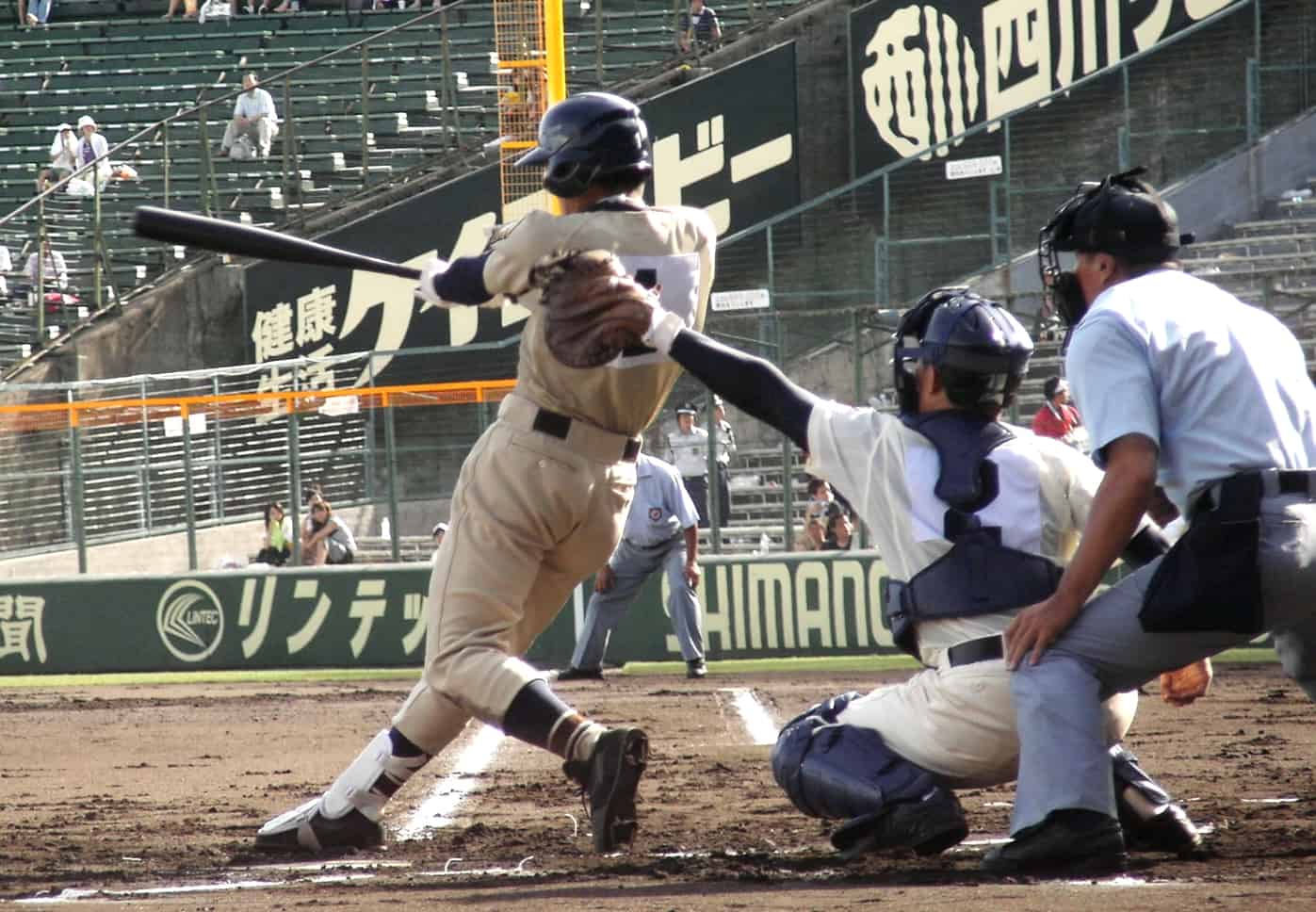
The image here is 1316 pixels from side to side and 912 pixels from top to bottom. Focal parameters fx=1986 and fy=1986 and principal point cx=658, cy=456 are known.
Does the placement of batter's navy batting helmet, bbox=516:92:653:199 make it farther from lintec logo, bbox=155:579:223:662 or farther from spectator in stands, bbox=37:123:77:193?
spectator in stands, bbox=37:123:77:193

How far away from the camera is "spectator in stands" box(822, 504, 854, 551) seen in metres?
15.8

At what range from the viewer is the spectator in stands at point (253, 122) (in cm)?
2366

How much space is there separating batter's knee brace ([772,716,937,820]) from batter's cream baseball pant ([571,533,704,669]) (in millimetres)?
8319

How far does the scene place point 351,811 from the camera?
5.86m

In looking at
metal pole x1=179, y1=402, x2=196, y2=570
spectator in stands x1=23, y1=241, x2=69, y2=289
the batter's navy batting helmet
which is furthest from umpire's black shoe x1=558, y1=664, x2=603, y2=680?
spectator in stands x1=23, y1=241, x2=69, y2=289

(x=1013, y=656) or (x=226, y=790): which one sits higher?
(x=1013, y=656)

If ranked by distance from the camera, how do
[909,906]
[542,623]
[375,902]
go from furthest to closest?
1. [542,623]
2. [375,902]
3. [909,906]

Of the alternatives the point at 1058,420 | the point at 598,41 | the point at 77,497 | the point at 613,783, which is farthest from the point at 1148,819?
the point at 598,41

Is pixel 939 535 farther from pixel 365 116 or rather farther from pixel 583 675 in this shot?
pixel 365 116

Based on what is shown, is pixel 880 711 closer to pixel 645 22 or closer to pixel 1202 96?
pixel 1202 96

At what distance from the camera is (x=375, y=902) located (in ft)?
15.5

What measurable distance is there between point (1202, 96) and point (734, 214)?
5.41 meters

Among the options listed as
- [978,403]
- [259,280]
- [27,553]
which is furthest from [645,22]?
[978,403]

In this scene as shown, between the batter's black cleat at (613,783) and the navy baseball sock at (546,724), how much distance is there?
0.07 m
